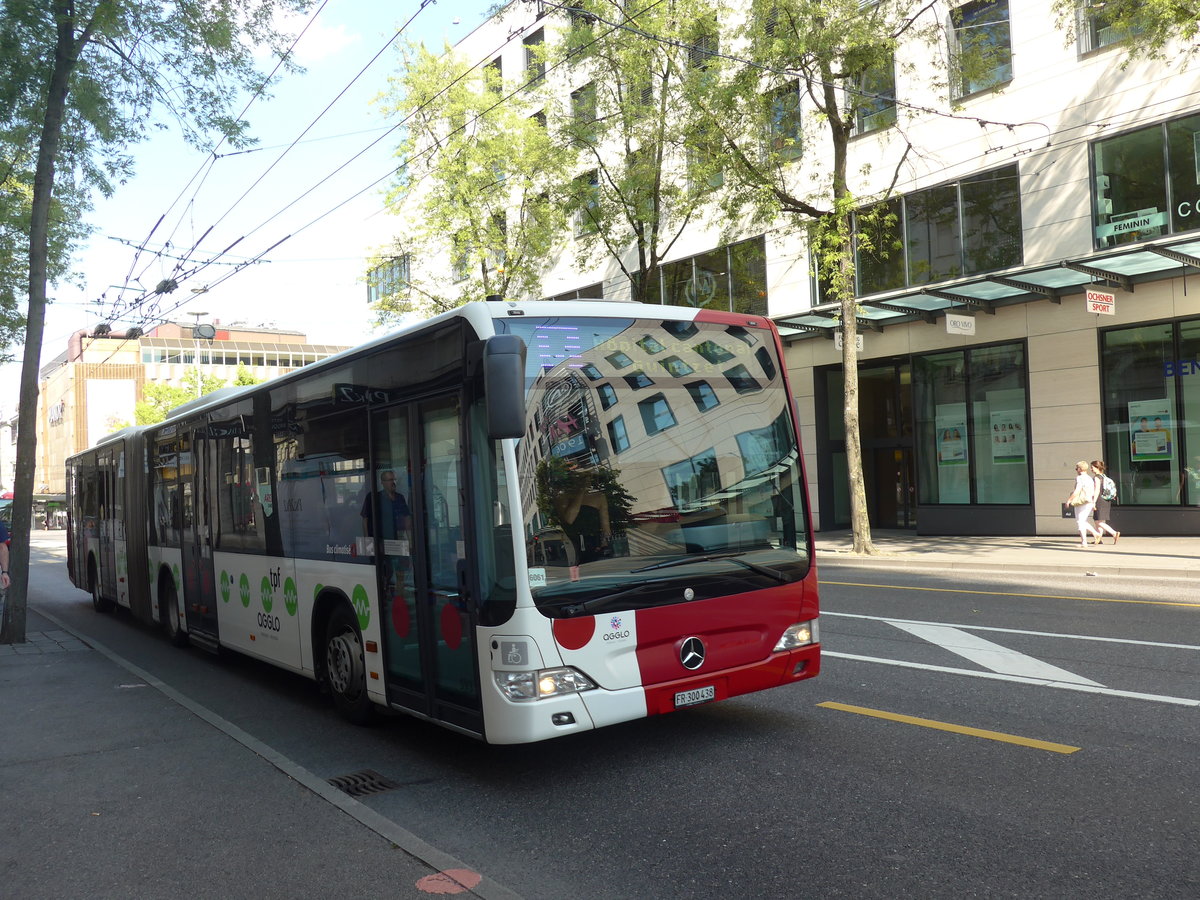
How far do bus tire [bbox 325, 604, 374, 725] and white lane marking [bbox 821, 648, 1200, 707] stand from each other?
399cm

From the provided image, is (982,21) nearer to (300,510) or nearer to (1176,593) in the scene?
(1176,593)

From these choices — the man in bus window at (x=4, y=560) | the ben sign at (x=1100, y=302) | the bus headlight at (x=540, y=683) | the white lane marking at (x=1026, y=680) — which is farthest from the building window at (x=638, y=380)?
the ben sign at (x=1100, y=302)

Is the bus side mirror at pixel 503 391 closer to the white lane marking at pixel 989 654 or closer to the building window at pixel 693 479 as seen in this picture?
the building window at pixel 693 479

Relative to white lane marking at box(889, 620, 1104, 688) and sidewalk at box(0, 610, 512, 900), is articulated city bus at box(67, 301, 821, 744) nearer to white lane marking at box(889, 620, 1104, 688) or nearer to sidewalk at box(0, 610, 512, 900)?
sidewalk at box(0, 610, 512, 900)

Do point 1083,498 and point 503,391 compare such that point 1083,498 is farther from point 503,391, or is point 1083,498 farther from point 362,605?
point 503,391

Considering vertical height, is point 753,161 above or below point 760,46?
below

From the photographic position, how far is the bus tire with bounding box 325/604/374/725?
7.20 metres

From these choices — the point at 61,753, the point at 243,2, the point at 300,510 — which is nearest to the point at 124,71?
the point at 243,2

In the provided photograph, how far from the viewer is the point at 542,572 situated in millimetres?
5422

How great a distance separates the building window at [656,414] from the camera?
586 centimetres

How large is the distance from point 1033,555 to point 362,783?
15.0 metres

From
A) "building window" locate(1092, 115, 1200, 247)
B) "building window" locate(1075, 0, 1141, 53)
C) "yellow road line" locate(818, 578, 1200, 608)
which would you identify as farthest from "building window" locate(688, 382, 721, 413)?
"building window" locate(1075, 0, 1141, 53)

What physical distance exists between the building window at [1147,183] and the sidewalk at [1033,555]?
5884 mm

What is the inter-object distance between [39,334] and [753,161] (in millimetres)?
13131
